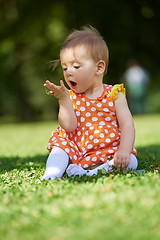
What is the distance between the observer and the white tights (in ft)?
12.3

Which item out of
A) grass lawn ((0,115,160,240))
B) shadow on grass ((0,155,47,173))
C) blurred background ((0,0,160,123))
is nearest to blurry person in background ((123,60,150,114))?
blurred background ((0,0,160,123))

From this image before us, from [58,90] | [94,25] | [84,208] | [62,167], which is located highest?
[94,25]

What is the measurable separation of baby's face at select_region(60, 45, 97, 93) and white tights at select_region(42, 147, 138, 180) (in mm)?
636

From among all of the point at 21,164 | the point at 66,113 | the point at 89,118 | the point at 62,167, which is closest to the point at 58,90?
the point at 66,113

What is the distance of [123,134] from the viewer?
3.89 metres

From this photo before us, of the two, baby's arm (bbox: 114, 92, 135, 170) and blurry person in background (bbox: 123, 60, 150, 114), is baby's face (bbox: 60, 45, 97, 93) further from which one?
blurry person in background (bbox: 123, 60, 150, 114)

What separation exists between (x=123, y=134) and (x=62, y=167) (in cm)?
60

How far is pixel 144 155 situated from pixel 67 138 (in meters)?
1.38

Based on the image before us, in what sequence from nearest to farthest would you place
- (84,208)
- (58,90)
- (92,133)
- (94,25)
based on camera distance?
1. (84,208)
2. (58,90)
3. (92,133)
4. (94,25)

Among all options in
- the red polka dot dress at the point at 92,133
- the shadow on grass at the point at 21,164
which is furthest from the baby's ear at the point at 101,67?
the shadow on grass at the point at 21,164

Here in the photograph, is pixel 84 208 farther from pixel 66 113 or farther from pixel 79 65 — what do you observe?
pixel 79 65

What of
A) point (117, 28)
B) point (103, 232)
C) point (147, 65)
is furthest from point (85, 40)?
point (147, 65)

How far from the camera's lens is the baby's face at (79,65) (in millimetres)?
3936

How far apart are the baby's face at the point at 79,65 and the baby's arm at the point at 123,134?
13.3 inches
